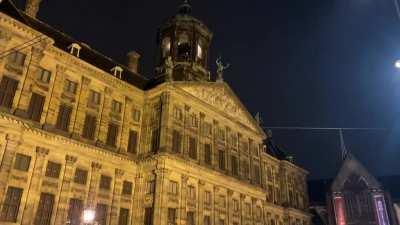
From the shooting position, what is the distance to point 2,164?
2398cm

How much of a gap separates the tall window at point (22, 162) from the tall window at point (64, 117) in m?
3.70

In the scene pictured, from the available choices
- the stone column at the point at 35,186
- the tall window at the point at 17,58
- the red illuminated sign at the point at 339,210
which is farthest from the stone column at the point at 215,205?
the red illuminated sign at the point at 339,210

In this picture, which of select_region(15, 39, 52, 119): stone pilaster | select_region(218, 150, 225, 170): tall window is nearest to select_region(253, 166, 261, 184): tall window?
select_region(218, 150, 225, 170): tall window

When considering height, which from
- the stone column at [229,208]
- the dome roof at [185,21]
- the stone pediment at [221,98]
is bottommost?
the stone column at [229,208]

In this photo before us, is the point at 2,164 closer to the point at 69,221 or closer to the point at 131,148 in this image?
the point at 69,221

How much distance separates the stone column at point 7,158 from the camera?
937 inches

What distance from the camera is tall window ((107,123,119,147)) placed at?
32688mm

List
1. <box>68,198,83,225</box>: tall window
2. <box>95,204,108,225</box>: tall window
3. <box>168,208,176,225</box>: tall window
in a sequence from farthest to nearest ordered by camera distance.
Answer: <box>168,208,176,225</box>: tall window < <box>95,204,108,225</box>: tall window < <box>68,198,83,225</box>: tall window

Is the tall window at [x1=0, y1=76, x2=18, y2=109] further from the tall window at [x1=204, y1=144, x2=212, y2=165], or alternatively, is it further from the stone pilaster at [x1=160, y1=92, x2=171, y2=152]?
the tall window at [x1=204, y1=144, x2=212, y2=165]

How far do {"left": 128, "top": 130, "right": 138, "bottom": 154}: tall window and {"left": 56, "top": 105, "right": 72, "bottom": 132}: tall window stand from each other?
6.72 metres

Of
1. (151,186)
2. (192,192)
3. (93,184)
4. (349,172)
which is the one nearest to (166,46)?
(192,192)

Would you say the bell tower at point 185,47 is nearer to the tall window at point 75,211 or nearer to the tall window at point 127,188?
the tall window at point 127,188

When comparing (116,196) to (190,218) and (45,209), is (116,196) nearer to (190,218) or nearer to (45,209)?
(45,209)

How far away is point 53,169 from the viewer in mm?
27766
